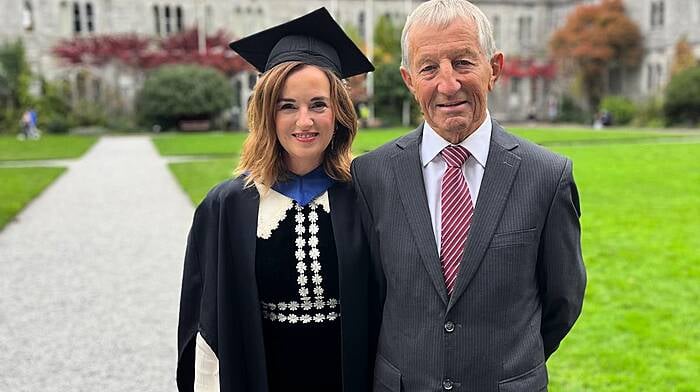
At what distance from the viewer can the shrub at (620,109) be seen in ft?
119

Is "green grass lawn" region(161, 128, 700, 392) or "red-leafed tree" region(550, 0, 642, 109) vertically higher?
"red-leafed tree" region(550, 0, 642, 109)

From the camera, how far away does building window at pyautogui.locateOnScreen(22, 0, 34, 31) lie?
121 ft

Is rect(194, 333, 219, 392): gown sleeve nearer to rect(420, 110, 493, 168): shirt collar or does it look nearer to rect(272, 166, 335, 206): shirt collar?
rect(272, 166, 335, 206): shirt collar

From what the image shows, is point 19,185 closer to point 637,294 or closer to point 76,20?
point 637,294

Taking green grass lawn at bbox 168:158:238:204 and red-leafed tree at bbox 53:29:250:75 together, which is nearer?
green grass lawn at bbox 168:158:238:204

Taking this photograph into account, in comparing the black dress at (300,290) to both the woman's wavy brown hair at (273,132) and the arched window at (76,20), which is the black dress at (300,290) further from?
the arched window at (76,20)

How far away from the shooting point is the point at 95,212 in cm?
1127

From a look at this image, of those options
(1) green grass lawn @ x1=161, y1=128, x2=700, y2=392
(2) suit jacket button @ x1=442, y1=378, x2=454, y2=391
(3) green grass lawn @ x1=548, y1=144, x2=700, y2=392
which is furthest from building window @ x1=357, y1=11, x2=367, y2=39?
(2) suit jacket button @ x1=442, y1=378, x2=454, y2=391

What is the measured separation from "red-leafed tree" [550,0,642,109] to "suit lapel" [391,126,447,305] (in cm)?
3871

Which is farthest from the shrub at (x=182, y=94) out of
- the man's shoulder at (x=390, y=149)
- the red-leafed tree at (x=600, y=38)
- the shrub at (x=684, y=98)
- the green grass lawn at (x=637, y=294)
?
the man's shoulder at (x=390, y=149)

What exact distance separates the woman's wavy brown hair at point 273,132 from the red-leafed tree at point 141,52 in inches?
1327

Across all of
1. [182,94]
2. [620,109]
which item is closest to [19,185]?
[182,94]

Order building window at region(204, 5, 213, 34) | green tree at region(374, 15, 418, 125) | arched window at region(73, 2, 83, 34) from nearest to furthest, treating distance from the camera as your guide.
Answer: green tree at region(374, 15, 418, 125) < arched window at region(73, 2, 83, 34) < building window at region(204, 5, 213, 34)

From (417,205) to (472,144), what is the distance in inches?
9.2
